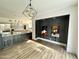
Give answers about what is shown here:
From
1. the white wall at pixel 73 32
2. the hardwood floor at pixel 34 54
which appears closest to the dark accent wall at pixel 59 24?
the white wall at pixel 73 32

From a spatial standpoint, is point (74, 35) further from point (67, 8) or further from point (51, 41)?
point (51, 41)

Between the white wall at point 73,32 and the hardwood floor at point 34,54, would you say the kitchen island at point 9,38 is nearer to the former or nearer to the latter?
the hardwood floor at point 34,54

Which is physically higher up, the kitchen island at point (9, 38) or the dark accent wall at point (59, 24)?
the dark accent wall at point (59, 24)

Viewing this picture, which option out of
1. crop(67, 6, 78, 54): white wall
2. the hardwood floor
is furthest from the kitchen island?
crop(67, 6, 78, 54): white wall

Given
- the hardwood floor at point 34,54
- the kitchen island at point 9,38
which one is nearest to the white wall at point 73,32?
the hardwood floor at point 34,54

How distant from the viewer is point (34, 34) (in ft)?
25.0

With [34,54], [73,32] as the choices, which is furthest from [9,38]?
[73,32]

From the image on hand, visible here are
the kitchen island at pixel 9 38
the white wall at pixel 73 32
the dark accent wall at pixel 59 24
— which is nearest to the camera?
the white wall at pixel 73 32

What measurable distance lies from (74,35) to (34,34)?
4.30 metres

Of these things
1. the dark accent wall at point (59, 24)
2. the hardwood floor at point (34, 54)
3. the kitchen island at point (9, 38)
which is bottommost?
the hardwood floor at point (34, 54)

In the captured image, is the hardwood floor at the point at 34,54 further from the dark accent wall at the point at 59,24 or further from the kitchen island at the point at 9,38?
the dark accent wall at the point at 59,24

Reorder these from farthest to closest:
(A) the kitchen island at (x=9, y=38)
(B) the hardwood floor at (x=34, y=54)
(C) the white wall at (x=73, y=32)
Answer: (A) the kitchen island at (x=9, y=38), (C) the white wall at (x=73, y=32), (B) the hardwood floor at (x=34, y=54)

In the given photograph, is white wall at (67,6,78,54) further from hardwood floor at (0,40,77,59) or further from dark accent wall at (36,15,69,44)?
dark accent wall at (36,15,69,44)

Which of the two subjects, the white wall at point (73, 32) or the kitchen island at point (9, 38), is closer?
the white wall at point (73, 32)
